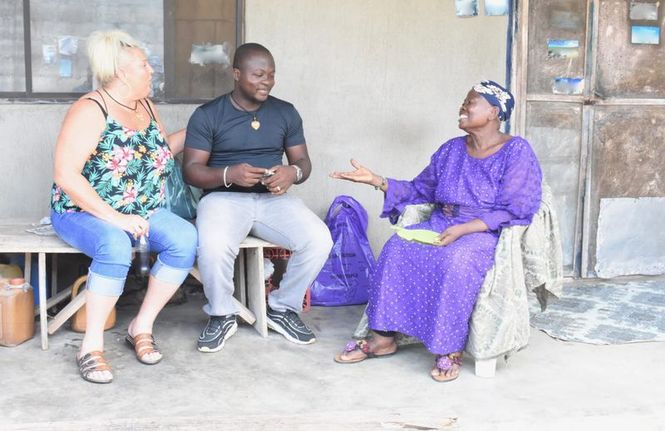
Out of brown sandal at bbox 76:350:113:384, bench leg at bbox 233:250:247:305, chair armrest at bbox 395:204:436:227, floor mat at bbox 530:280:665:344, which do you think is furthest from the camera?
bench leg at bbox 233:250:247:305

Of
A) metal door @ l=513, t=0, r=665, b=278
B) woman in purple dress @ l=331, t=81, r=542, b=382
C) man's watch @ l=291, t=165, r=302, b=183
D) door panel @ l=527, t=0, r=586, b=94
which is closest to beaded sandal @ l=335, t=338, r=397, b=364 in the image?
woman in purple dress @ l=331, t=81, r=542, b=382

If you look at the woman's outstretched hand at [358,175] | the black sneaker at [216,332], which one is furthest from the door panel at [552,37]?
the black sneaker at [216,332]

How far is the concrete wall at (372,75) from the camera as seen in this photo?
5133 millimetres

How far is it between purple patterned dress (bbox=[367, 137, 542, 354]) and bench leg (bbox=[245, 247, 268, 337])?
0.57 metres

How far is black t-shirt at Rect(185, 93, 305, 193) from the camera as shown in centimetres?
450

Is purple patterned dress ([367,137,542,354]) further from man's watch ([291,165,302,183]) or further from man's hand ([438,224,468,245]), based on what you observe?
man's watch ([291,165,302,183])

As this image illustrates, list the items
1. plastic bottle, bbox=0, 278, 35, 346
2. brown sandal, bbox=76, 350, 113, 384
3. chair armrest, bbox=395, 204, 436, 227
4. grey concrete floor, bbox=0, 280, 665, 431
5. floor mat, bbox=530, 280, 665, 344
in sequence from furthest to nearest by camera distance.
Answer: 1. floor mat, bbox=530, 280, 665, 344
2. chair armrest, bbox=395, 204, 436, 227
3. plastic bottle, bbox=0, 278, 35, 346
4. brown sandal, bbox=76, 350, 113, 384
5. grey concrete floor, bbox=0, 280, 665, 431

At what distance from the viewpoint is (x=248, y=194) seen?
4574 millimetres

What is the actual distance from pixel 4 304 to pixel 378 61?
2462mm

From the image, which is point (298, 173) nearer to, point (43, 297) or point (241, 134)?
point (241, 134)

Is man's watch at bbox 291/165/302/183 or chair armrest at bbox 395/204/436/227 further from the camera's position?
man's watch at bbox 291/165/302/183

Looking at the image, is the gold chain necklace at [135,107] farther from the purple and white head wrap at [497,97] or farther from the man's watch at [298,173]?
the purple and white head wrap at [497,97]

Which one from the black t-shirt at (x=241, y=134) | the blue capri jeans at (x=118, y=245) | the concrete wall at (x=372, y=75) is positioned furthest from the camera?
the concrete wall at (x=372, y=75)

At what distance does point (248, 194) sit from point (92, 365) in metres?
1.19
